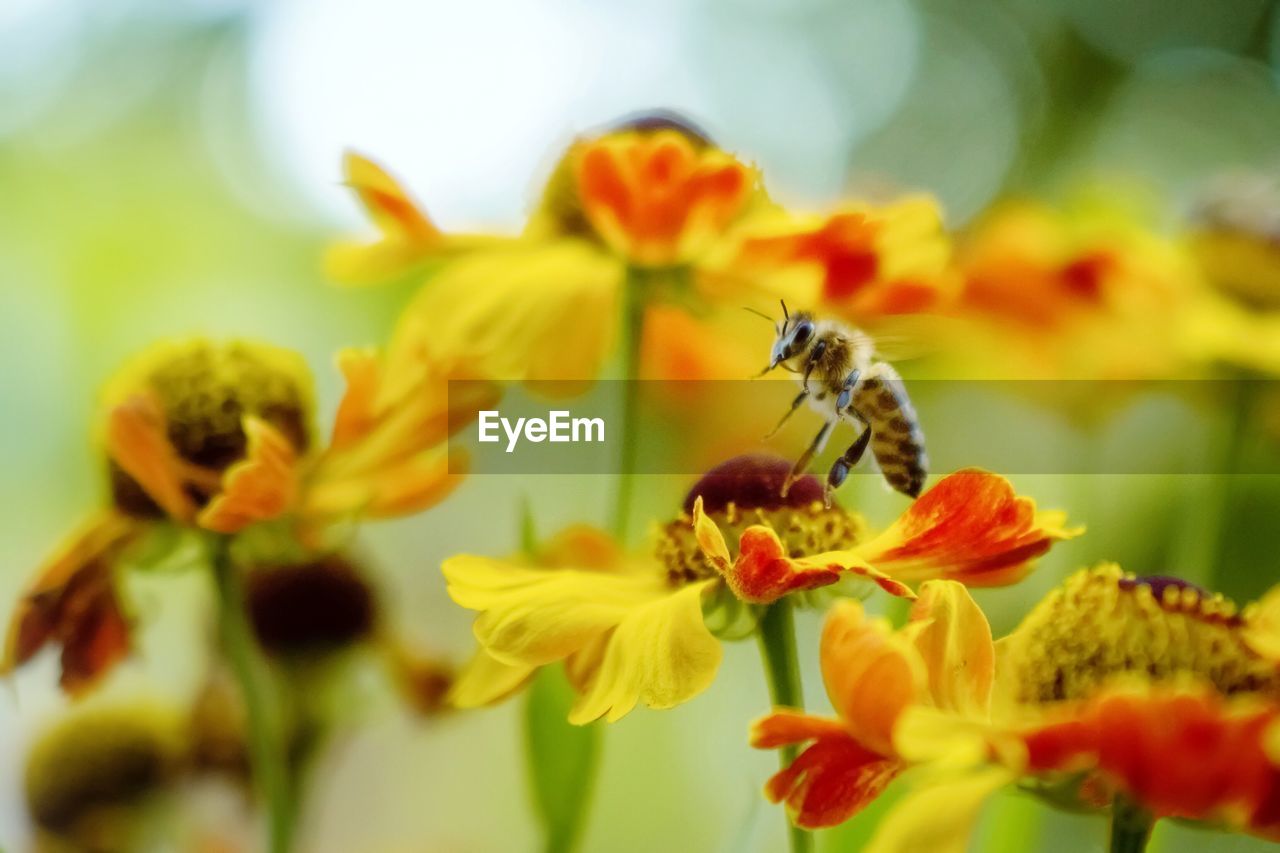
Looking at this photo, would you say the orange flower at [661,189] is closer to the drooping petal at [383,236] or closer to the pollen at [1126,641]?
the drooping petal at [383,236]

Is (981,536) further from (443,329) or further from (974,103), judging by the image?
(974,103)

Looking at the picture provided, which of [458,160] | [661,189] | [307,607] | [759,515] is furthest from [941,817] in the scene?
[458,160]

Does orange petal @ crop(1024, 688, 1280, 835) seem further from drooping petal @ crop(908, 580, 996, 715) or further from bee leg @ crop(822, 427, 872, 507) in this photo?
bee leg @ crop(822, 427, 872, 507)

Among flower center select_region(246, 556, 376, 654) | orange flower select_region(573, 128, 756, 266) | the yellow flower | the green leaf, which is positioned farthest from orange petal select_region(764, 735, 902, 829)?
the yellow flower

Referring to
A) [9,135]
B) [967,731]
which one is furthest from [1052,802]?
[9,135]

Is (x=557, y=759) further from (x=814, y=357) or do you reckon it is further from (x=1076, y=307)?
(x=1076, y=307)

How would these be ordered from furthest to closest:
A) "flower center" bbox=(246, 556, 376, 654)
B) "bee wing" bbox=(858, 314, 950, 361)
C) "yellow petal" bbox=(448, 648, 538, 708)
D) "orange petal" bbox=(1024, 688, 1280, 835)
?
"flower center" bbox=(246, 556, 376, 654) → "bee wing" bbox=(858, 314, 950, 361) → "yellow petal" bbox=(448, 648, 538, 708) → "orange petal" bbox=(1024, 688, 1280, 835)

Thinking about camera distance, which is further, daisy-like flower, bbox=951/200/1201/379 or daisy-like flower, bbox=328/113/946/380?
daisy-like flower, bbox=951/200/1201/379
